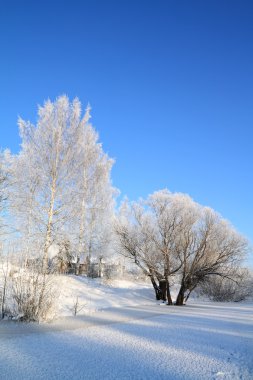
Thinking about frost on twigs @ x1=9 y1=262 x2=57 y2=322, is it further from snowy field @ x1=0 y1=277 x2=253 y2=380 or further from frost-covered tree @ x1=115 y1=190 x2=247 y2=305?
frost-covered tree @ x1=115 y1=190 x2=247 y2=305

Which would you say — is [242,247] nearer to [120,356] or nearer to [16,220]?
[16,220]

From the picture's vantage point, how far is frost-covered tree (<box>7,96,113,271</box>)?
15156 millimetres

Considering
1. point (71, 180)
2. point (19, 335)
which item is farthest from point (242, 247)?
point (19, 335)

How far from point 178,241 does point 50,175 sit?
8.80 metres

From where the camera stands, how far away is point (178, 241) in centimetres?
1961

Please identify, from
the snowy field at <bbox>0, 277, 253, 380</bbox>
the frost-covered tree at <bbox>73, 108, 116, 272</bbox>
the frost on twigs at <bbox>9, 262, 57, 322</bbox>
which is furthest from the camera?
the frost-covered tree at <bbox>73, 108, 116, 272</bbox>

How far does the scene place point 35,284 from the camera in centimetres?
763

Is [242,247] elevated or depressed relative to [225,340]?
elevated

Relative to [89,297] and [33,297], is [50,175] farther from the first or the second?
[33,297]

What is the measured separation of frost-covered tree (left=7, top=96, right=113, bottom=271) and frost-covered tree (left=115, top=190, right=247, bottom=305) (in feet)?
18.8

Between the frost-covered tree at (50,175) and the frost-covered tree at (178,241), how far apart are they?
572 cm

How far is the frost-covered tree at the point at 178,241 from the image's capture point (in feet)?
63.4

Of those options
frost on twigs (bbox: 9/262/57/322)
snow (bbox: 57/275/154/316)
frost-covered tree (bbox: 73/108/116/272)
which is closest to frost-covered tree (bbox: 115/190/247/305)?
snow (bbox: 57/275/154/316)

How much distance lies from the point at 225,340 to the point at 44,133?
1297cm
